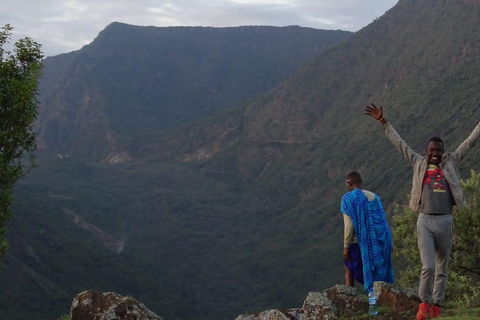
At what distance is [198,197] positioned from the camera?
88750 mm

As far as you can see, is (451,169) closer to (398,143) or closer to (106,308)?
(398,143)

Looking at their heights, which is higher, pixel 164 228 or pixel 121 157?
pixel 121 157

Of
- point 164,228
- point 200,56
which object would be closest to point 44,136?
point 200,56

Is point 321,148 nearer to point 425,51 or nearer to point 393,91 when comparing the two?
point 393,91

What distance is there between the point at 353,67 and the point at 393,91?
18.6 meters

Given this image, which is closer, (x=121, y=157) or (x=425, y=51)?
(x=425, y=51)

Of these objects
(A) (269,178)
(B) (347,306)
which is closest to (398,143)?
(B) (347,306)

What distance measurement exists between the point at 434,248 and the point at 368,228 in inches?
45.6

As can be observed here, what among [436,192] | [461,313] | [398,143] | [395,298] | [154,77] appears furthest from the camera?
[154,77]

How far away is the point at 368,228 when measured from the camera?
733cm

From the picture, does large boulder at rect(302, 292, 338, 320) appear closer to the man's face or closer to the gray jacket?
the gray jacket

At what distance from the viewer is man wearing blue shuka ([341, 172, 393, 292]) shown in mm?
7312

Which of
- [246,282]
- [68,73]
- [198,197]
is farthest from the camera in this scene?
[68,73]

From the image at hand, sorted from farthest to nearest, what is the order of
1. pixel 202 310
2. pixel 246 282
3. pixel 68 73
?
pixel 68 73 → pixel 246 282 → pixel 202 310
